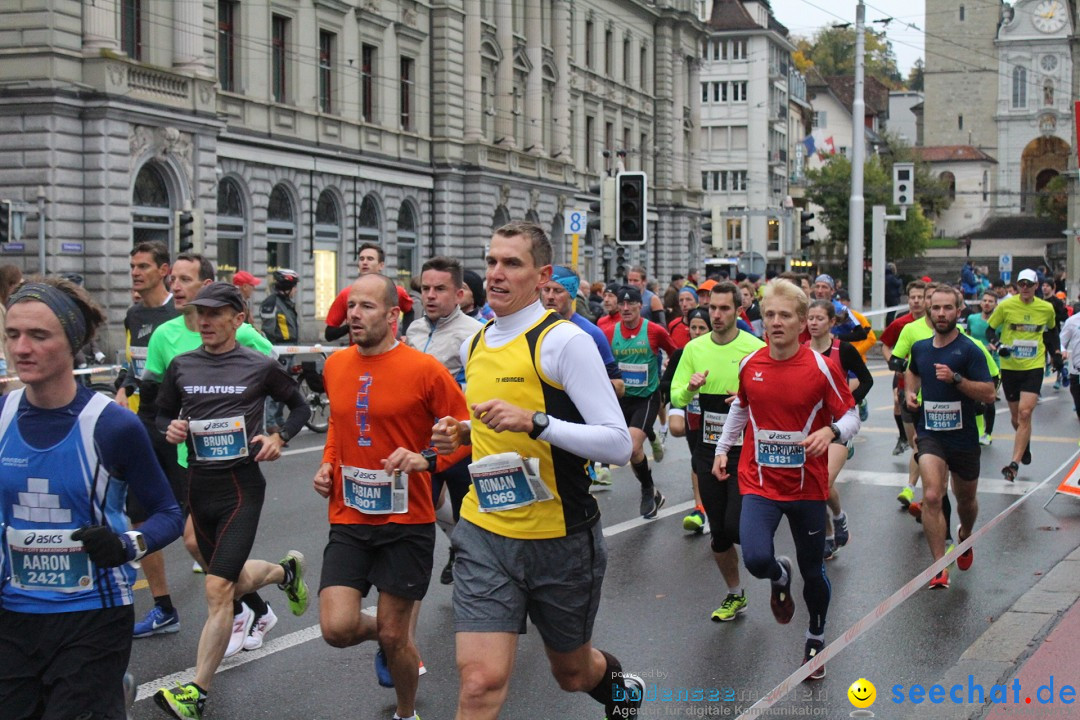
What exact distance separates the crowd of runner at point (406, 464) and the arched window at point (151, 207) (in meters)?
22.5

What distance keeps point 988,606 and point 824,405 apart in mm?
2141

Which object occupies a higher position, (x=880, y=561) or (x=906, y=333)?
(x=906, y=333)

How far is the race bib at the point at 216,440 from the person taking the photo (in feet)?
Answer: 20.5

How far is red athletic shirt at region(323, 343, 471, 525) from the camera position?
553 cm


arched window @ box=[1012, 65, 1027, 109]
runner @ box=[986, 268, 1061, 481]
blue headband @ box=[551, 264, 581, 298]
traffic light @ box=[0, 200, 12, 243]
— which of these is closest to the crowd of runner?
blue headband @ box=[551, 264, 581, 298]

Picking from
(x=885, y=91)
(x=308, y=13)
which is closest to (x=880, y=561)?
(x=308, y=13)

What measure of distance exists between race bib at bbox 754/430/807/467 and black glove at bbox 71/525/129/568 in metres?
3.62

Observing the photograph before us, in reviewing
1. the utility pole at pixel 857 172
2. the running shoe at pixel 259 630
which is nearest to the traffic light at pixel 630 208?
the running shoe at pixel 259 630

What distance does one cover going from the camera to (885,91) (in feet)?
421

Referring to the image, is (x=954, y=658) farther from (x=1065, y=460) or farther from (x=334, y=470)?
(x=1065, y=460)

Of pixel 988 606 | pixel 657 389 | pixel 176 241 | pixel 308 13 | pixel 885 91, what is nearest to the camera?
pixel 988 606

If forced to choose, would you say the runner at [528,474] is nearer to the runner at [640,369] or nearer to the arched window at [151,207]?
the runner at [640,369]

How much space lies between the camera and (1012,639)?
7043mm

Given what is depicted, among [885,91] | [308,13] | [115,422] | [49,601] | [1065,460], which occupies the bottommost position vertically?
[1065,460]
